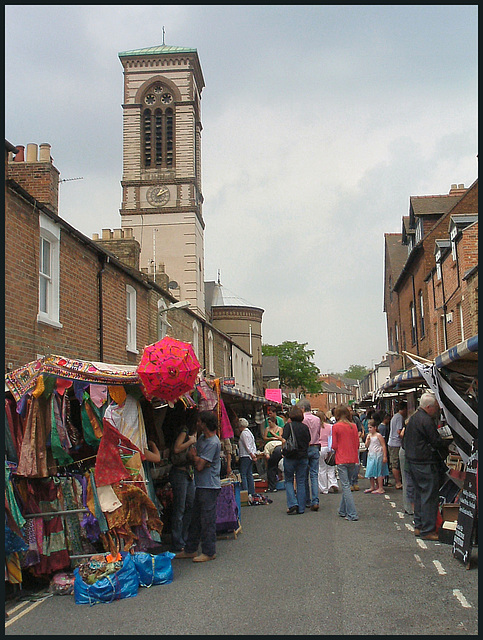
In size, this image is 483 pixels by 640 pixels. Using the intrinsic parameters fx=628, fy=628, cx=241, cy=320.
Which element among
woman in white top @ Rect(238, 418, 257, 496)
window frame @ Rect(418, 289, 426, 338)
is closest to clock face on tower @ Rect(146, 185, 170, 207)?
window frame @ Rect(418, 289, 426, 338)

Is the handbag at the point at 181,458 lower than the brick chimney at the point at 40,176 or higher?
lower

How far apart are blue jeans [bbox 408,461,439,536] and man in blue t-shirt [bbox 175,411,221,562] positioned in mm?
2742

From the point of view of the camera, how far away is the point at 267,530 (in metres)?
9.77

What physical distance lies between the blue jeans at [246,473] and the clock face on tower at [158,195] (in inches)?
1649

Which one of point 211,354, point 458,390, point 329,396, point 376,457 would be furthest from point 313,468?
point 329,396

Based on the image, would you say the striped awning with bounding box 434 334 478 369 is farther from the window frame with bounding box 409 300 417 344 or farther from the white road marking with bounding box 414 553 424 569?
the window frame with bounding box 409 300 417 344

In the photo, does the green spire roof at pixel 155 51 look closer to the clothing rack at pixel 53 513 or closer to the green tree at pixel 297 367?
the green tree at pixel 297 367

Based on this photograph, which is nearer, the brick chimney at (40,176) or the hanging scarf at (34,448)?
the hanging scarf at (34,448)

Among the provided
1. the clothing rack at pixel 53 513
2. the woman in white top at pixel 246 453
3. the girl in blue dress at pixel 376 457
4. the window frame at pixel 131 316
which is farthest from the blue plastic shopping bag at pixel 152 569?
the window frame at pixel 131 316

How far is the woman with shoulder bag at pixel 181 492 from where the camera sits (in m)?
8.25

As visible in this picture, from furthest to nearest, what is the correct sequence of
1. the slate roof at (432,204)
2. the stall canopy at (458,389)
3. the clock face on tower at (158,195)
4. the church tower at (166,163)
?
the clock face on tower at (158,195) < the church tower at (166,163) < the slate roof at (432,204) < the stall canopy at (458,389)

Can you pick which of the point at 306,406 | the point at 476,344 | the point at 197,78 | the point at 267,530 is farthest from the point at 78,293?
the point at 197,78

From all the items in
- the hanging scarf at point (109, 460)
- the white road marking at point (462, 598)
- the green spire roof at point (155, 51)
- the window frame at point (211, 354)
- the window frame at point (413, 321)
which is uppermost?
the green spire roof at point (155, 51)

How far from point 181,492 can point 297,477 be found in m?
3.50
